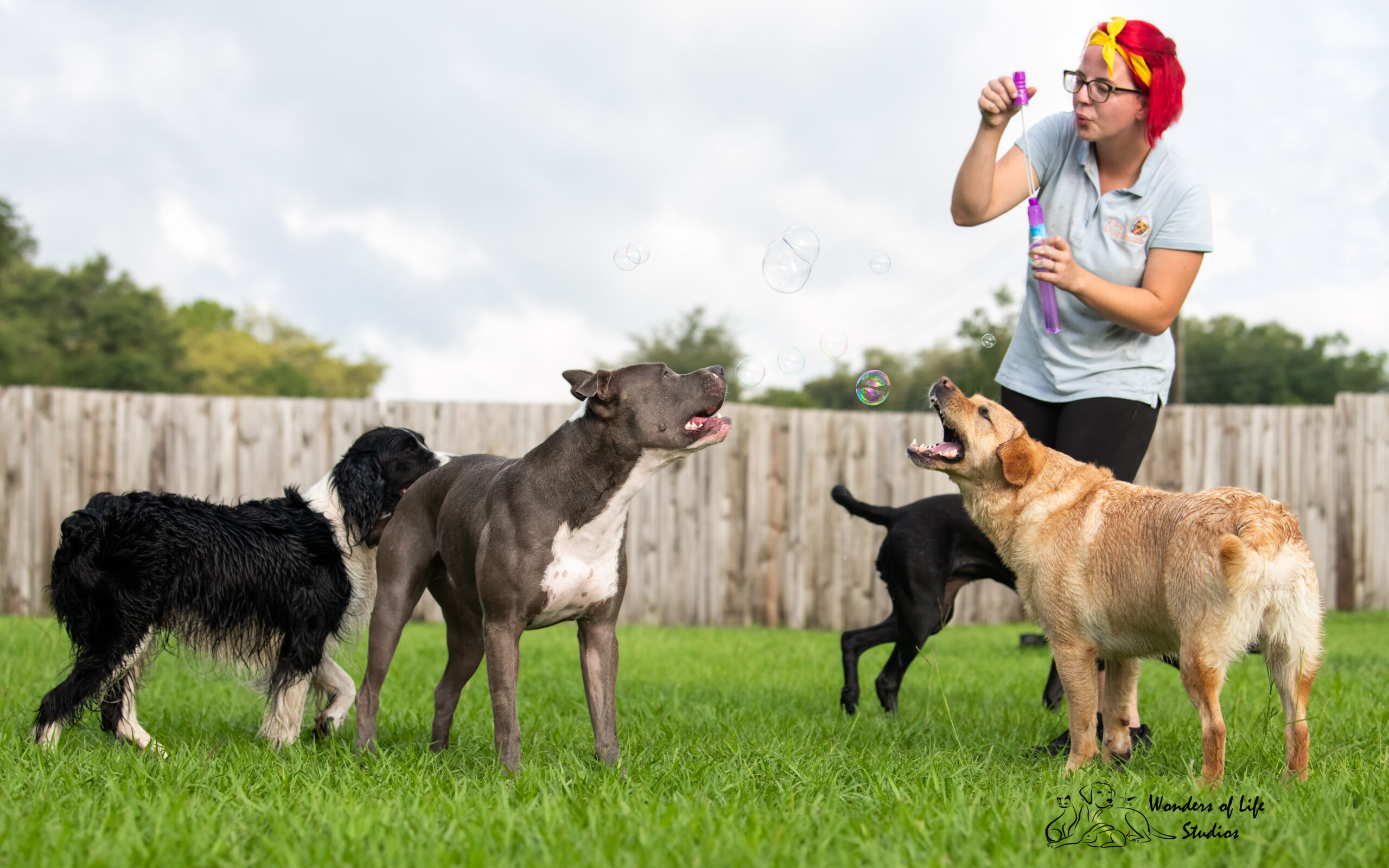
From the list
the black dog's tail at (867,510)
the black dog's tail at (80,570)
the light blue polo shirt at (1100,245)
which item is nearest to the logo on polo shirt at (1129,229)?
the light blue polo shirt at (1100,245)

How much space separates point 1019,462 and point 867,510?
190 centimetres

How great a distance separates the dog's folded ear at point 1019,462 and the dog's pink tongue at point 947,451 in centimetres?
18

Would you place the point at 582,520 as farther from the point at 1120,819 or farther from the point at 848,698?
the point at 848,698

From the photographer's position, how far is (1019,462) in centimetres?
383

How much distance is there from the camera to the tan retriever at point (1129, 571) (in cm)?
306

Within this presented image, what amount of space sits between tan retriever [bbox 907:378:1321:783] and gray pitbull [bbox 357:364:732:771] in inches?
43.2

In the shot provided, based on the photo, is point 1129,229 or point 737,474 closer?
point 1129,229

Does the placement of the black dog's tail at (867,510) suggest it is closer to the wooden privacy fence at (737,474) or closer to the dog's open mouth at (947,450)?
the dog's open mouth at (947,450)

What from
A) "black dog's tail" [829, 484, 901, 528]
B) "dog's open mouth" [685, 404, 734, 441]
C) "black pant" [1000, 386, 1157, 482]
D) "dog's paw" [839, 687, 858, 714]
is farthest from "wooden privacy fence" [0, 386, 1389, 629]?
"dog's open mouth" [685, 404, 734, 441]

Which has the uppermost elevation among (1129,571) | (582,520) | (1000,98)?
(1000,98)

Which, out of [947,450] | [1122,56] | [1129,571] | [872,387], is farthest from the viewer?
[872,387]

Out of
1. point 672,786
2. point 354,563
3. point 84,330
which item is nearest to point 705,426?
point 672,786

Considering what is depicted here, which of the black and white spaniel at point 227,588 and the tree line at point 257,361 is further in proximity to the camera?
the tree line at point 257,361

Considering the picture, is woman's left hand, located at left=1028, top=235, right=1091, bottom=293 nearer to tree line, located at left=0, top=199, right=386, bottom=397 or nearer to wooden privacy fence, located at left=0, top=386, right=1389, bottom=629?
wooden privacy fence, located at left=0, top=386, right=1389, bottom=629
